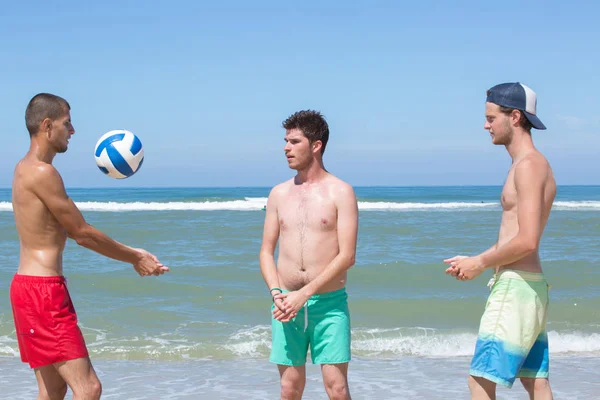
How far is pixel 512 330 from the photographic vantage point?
12.9 ft

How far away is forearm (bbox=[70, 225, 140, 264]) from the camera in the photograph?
429 centimetres

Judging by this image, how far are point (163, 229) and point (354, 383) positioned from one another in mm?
13935

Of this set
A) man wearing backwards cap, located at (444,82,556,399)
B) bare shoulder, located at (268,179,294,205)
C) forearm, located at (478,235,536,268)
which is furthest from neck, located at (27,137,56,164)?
forearm, located at (478,235,536,268)

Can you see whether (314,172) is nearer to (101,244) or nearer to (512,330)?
(101,244)

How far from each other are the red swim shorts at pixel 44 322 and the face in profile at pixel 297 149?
5.35 ft

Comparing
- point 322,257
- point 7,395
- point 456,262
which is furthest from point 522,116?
point 7,395

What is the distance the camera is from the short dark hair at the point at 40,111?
426 centimetres

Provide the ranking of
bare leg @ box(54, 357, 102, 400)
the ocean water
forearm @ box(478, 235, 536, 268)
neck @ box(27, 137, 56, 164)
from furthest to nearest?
the ocean water, neck @ box(27, 137, 56, 164), bare leg @ box(54, 357, 102, 400), forearm @ box(478, 235, 536, 268)

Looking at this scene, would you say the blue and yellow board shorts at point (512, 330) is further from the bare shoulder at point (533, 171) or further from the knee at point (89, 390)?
the knee at point (89, 390)

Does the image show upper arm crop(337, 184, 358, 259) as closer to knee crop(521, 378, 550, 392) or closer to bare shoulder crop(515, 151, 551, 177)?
bare shoulder crop(515, 151, 551, 177)

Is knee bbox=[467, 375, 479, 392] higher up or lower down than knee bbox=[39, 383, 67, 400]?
higher up

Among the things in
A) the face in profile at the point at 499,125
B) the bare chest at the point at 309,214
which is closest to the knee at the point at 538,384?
the face in profile at the point at 499,125

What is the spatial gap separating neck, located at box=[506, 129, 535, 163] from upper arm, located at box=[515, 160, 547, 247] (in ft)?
0.51

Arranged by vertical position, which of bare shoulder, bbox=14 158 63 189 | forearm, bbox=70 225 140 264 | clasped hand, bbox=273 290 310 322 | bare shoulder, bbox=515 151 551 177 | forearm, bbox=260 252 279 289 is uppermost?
bare shoulder, bbox=515 151 551 177
